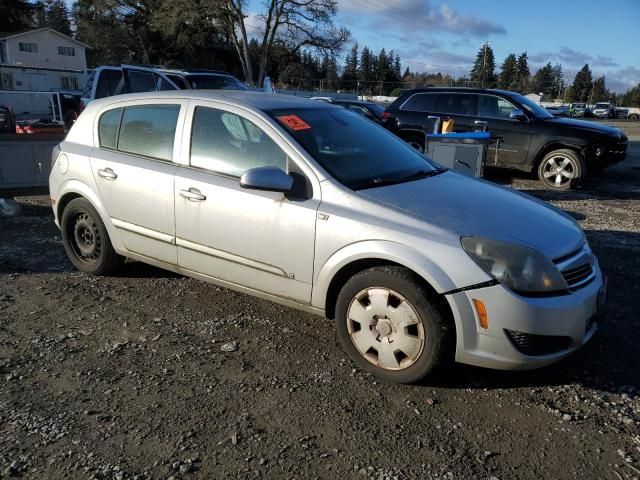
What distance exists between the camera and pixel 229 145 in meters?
3.79

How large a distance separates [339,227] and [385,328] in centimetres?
66

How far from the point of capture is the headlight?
2.80 metres

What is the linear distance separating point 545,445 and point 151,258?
3090 millimetres

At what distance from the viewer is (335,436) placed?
2.66 metres

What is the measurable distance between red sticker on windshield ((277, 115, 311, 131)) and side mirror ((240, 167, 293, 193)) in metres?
0.51

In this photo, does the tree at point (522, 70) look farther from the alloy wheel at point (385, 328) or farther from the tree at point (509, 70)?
the alloy wheel at point (385, 328)

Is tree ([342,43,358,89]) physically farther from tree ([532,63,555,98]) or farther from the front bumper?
the front bumper

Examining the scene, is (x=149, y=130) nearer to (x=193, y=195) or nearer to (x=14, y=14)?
(x=193, y=195)

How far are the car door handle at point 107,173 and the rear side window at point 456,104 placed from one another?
26.3ft

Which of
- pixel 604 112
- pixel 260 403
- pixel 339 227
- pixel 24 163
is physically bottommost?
pixel 604 112

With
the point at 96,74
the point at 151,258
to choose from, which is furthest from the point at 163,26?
the point at 151,258

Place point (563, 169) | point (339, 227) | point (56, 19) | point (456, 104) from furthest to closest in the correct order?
1. point (56, 19)
2. point (456, 104)
3. point (563, 169)
4. point (339, 227)

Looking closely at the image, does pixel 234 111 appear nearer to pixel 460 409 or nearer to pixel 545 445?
pixel 460 409

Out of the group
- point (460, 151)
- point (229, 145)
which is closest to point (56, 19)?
point (460, 151)
